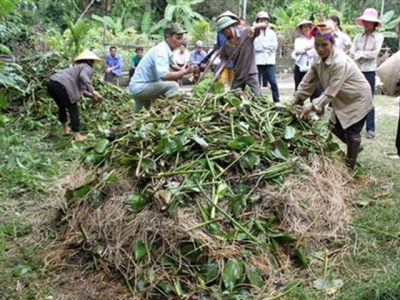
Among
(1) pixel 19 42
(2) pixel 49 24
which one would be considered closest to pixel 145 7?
(2) pixel 49 24

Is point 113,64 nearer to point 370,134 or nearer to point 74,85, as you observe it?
point 74,85

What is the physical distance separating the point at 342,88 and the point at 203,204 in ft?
5.65

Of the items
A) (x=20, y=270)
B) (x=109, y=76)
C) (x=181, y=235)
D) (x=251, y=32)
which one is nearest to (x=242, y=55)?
(x=251, y=32)

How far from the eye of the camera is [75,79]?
203 inches

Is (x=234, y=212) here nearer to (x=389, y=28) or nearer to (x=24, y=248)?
(x=24, y=248)

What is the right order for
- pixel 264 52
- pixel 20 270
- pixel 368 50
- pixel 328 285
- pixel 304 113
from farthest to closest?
pixel 264 52
pixel 368 50
pixel 304 113
pixel 20 270
pixel 328 285

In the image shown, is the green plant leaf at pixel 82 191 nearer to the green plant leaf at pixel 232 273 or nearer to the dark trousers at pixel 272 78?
the green plant leaf at pixel 232 273

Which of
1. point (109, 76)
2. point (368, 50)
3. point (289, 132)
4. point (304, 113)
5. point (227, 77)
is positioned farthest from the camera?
point (109, 76)

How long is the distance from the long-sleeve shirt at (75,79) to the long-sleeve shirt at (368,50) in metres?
3.06

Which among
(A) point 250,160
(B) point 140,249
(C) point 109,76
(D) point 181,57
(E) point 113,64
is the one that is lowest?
(C) point 109,76

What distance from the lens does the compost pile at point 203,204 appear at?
2371mm

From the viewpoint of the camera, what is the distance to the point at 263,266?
2.41 meters

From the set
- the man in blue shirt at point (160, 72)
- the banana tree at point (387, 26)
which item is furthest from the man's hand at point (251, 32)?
the banana tree at point (387, 26)

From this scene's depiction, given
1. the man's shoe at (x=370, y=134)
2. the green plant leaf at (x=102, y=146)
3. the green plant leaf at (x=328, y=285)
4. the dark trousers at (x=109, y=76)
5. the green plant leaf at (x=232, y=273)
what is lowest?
the dark trousers at (x=109, y=76)
